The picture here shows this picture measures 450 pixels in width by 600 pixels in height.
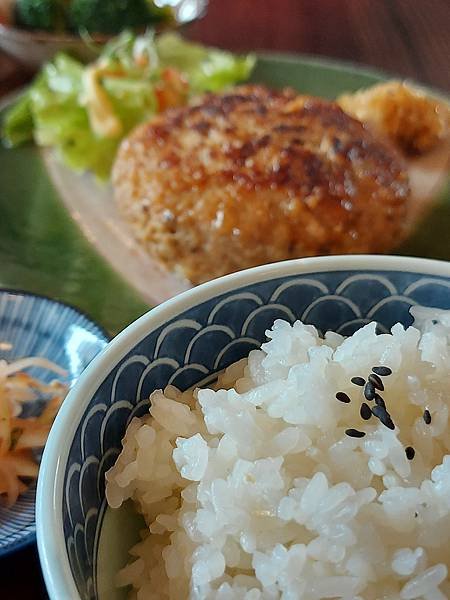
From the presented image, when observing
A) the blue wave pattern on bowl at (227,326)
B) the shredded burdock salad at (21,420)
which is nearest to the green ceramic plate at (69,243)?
the shredded burdock salad at (21,420)

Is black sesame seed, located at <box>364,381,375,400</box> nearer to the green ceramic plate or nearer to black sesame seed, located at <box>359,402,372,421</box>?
black sesame seed, located at <box>359,402,372,421</box>

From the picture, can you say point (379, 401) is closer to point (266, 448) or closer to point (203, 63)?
point (266, 448)

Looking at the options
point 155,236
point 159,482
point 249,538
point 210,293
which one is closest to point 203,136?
point 155,236

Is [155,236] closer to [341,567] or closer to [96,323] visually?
[96,323]

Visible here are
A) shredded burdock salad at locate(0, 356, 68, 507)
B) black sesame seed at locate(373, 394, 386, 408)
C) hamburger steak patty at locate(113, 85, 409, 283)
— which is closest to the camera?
black sesame seed at locate(373, 394, 386, 408)

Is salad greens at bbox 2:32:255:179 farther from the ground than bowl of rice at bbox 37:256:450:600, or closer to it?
farther from the ground

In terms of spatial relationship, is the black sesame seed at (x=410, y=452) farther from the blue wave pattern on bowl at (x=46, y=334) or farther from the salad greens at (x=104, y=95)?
the salad greens at (x=104, y=95)

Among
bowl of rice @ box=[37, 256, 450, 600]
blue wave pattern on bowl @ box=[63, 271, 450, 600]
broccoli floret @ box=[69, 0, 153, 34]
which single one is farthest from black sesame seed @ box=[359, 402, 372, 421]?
broccoli floret @ box=[69, 0, 153, 34]
